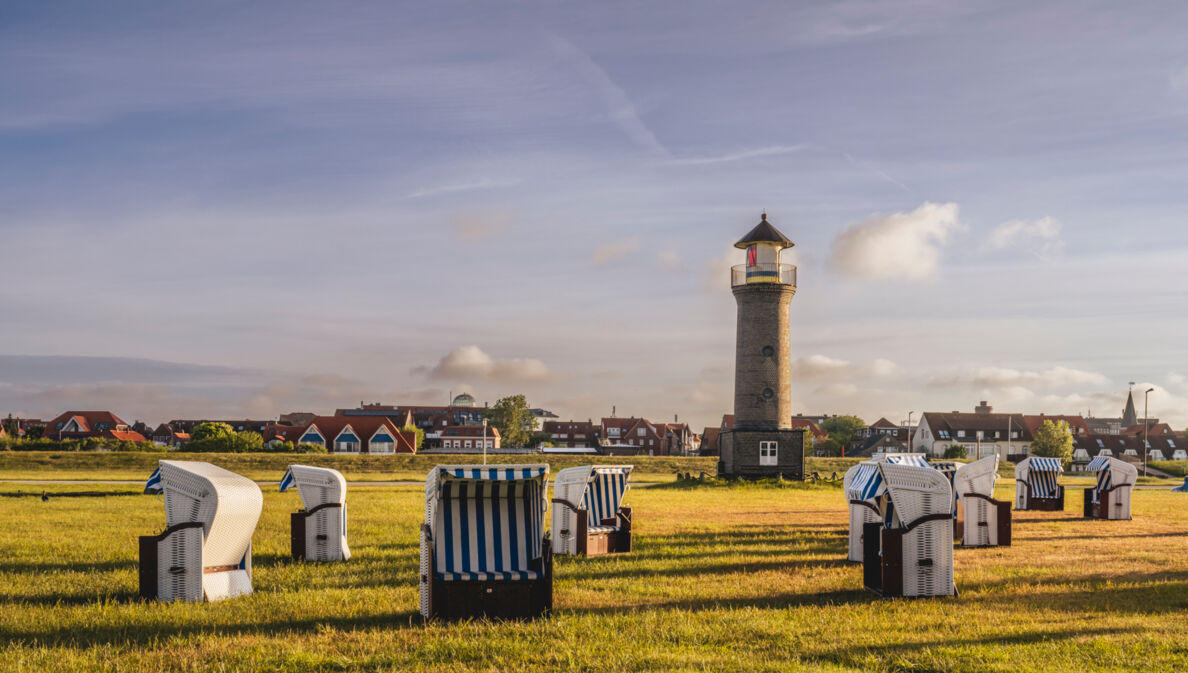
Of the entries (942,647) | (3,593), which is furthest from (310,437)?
(942,647)

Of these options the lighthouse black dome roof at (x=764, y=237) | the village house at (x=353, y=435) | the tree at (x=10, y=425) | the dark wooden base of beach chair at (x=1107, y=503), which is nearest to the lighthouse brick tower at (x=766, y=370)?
the lighthouse black dome roof at (x=764, y=237)

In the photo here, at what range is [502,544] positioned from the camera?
410 inches

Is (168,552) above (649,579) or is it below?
above

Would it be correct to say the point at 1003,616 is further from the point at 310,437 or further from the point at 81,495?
the point at 310,437

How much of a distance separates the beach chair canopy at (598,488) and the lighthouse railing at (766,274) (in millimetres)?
30411

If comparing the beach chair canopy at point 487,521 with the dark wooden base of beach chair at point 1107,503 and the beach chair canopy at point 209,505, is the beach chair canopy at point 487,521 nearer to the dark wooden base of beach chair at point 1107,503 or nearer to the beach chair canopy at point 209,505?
the beach chair canopy at point 209,505

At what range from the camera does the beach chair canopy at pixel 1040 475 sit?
29.3 metres

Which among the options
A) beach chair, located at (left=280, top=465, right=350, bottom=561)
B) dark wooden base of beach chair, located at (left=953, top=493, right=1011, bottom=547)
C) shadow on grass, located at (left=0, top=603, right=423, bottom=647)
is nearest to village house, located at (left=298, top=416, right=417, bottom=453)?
beach chair, located at (left=280, top=465, right=350, bottom=561)

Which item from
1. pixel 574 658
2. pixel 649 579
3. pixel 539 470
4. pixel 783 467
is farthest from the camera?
pixel 783 467

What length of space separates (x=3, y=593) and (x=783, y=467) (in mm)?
38895

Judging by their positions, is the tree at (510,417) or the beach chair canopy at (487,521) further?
the tree at (510,417)

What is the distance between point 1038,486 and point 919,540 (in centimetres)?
2066

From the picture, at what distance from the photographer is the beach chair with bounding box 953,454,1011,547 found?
58.0ft

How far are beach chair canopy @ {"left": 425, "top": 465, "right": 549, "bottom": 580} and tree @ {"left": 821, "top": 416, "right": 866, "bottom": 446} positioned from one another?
114241 mm
